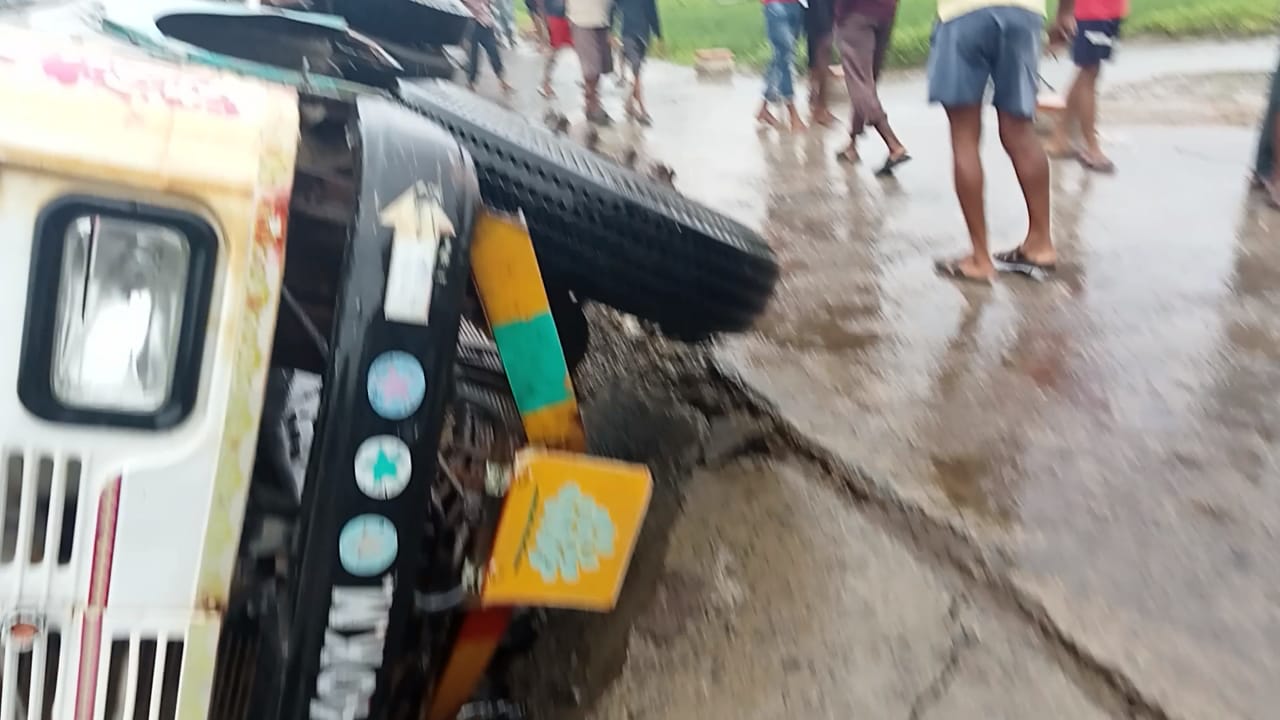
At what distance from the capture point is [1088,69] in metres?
5.23

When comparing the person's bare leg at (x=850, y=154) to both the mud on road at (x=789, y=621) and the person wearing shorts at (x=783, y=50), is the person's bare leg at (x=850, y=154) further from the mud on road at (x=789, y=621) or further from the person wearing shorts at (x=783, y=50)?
the mud on road at (x=789, y=621)

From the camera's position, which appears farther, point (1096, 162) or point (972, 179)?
point (1096, 162)

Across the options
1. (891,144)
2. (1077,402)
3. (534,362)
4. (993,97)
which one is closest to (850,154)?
(891,144)

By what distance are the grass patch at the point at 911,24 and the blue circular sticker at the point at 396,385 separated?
11613 mm

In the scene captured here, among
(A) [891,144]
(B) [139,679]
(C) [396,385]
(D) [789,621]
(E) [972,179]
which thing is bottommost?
(A) [891,144]

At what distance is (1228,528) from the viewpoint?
1883 millimetres

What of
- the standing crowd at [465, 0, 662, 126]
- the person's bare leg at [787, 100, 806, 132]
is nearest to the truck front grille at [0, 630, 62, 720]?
the standing crowd at [465, 0, 662, 126]

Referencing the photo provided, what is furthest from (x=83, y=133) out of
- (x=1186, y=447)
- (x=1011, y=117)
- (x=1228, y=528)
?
(x=1011, y=117)

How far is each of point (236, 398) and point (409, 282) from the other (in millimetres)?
260

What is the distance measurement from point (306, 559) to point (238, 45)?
5.51ft

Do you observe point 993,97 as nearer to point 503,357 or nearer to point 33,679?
point 503,357

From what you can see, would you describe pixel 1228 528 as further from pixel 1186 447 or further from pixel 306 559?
pixel 306 559

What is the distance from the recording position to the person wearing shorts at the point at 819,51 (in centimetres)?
754

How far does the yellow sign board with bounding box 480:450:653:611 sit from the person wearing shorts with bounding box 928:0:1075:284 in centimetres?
231
